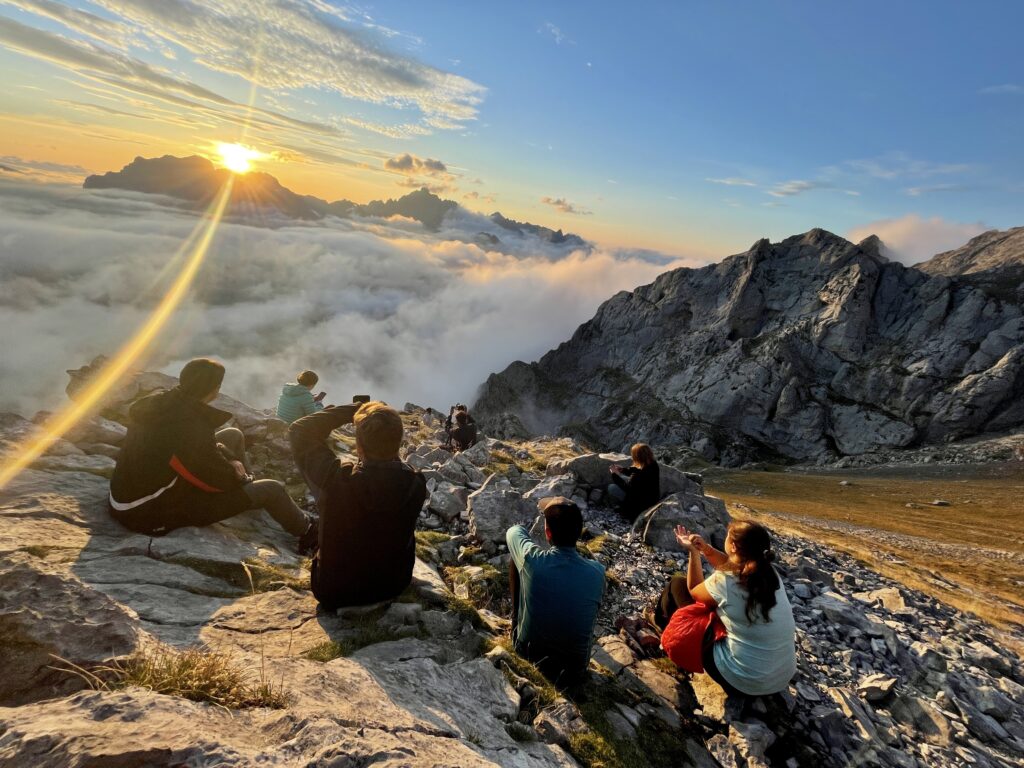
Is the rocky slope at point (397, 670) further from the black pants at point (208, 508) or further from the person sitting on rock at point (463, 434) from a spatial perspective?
the person sitting on rock at point (463, 434)

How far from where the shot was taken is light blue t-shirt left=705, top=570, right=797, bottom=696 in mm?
6297

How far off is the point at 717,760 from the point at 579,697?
6.29 feet

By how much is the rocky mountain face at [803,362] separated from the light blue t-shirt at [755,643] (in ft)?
316

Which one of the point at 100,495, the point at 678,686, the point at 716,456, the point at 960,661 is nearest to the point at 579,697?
the point at 678,686

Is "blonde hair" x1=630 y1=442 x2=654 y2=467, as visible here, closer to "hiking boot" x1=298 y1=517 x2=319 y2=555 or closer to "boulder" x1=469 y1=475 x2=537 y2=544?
"boulder" x1=469 y1=475 x2=537 y2=544

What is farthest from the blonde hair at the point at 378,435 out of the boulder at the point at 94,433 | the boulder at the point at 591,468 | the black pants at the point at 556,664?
the boulder at the point at 591,468

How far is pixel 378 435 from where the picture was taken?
19.6ft

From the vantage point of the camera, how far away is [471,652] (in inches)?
254

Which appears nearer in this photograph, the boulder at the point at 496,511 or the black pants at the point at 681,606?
the black pants at the point at 681,606

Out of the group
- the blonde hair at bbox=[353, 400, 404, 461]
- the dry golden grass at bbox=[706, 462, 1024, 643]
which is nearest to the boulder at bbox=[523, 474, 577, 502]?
the blonde hair at bbox=[353, 400, 404, 461]

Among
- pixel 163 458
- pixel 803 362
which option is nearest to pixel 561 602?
pixel 163 458

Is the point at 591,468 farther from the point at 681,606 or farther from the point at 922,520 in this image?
the point at 922,520

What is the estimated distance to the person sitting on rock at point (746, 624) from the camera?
6254mm

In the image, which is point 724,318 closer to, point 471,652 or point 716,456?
point 716,456
